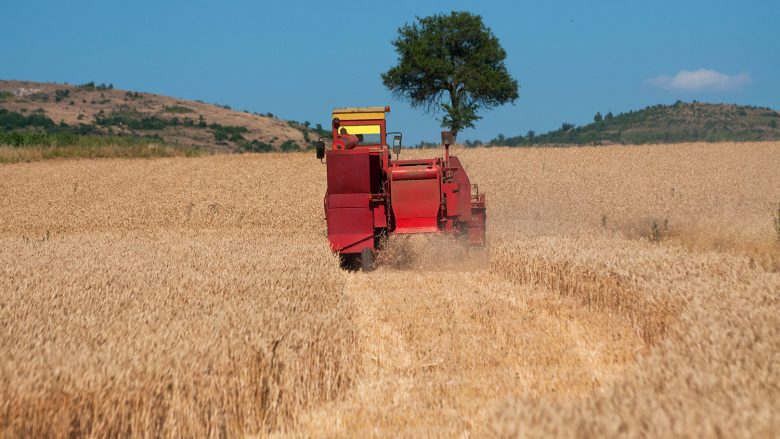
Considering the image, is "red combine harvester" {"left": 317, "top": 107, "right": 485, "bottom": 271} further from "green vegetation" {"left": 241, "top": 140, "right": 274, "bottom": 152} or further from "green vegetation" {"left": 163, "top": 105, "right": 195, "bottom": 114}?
"green vegetation" {"left": 163, "top": 105, "right": 195, "bottom": 114}

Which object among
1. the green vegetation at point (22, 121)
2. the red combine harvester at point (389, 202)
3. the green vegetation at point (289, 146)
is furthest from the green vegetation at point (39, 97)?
the red combine harvester at point (389, 202)

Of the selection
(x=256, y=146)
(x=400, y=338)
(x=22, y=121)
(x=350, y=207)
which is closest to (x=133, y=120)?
(x=22, y=121)

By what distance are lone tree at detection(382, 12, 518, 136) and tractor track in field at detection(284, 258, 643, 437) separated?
31.7 meters

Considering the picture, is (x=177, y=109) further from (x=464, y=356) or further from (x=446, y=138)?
(x=464, y=356)

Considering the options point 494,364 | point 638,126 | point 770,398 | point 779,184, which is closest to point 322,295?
point 494,364

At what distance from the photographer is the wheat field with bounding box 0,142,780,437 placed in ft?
15.0

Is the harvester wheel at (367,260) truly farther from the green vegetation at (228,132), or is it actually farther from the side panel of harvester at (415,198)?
the green vegetation at (228,132)

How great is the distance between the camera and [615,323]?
314 inches

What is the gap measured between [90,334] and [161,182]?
76.8 feet

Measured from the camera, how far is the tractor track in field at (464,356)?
5402 millimetres

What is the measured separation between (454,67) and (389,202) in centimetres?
2981

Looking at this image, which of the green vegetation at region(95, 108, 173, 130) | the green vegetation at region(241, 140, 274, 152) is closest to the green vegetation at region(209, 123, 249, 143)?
the green vegetation at region(241, 140, 274, 152)

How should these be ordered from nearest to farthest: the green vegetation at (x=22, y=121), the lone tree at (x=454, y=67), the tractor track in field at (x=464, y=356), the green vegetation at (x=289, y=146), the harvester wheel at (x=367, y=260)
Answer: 1. the tractor track in field at (x=464, y=356)
2. the harvester wheel at (x=367, y=260)
3. the lone tree at (x=454, y=67)
4. the green vegetation at (x=289, y=146)
5. the green vegetation at (x=22, y=121)

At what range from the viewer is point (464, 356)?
6.95m
